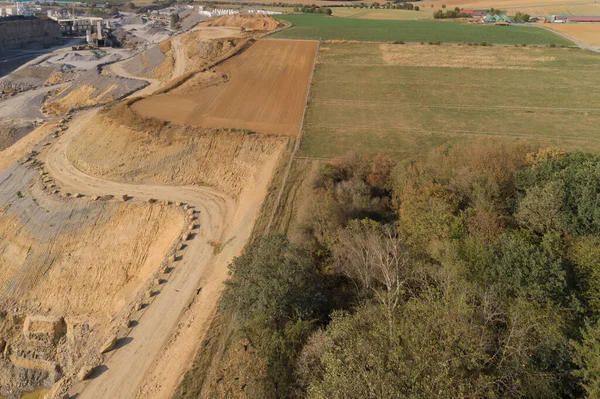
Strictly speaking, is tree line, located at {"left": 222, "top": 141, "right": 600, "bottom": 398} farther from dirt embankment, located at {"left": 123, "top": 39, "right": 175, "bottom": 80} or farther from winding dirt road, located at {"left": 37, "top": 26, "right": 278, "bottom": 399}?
dirt embankment, located at {"left": 123, "top": 39, "right": 175, "bottom": 80}

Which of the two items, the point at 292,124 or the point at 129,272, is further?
the point at 292,124

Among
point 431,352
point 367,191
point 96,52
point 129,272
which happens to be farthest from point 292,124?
point 96,52

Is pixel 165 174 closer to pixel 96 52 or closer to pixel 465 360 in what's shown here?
pixel 465 360

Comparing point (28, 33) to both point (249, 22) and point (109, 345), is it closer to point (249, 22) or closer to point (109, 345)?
point (249, 22)

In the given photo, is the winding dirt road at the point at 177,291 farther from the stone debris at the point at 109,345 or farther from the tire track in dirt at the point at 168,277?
the stone debris at the point at 109,345

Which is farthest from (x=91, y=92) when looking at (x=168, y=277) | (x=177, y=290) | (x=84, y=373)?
(x=84, y=373)

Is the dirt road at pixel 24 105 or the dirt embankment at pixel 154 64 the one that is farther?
the dirt embankment at pixel 154 64

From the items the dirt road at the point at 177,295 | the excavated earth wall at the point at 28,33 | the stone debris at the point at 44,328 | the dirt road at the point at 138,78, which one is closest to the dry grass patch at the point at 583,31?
the dirt road at the point at 138,78
